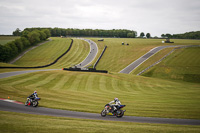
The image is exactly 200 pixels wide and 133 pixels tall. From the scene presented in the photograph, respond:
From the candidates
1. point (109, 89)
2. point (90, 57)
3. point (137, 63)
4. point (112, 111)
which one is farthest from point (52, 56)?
point (112, 111)

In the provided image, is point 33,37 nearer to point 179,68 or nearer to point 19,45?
point 19,45

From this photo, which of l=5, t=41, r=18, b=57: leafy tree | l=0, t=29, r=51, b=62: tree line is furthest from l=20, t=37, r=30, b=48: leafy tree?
l=5, t=41, r=18, b=57: leafy tree

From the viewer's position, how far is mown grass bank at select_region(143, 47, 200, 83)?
5503 centimetres

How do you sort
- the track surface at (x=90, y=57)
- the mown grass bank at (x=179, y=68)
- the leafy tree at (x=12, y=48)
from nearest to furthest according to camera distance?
the mown grass bank at (x=179, y=68) → the track surface at (x=90, y=57) → the leafy tree at (x=12, y=48)

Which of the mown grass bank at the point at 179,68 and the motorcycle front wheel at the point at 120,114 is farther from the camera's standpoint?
the mown grass bank at the point at 179,68

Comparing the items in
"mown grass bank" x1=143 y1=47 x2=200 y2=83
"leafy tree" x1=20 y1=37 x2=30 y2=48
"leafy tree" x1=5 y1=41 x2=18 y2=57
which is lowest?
"mown grass bank" x1=143 y1=47 x2=200 y2=83

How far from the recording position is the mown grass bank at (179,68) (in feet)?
181

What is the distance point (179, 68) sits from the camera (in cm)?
5969

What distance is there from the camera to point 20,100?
2272 cm

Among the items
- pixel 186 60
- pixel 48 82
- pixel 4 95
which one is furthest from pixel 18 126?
pixel 186 60

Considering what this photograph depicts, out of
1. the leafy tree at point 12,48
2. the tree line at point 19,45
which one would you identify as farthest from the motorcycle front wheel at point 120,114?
the leafy tree at point 12,48

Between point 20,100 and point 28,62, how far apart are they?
71.0 meters

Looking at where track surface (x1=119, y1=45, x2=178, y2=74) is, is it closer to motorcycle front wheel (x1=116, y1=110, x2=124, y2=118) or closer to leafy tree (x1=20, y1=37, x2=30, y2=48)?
motorcycle front wheel (x1=116, y1=110, x2=124, y2=118)

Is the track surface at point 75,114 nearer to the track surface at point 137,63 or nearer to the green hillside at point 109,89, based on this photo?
the green hillside at point 109,89
